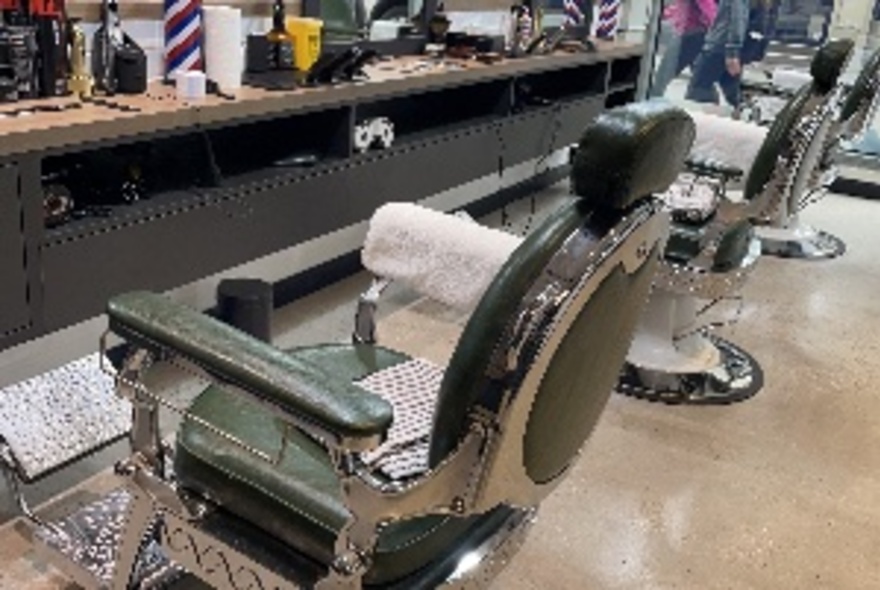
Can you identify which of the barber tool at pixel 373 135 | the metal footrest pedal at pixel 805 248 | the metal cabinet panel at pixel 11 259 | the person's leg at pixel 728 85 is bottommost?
the metal footrest pedal at pixel 805 248

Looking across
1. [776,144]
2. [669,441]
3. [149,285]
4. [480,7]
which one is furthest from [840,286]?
[149,285]

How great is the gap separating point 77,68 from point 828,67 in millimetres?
2296

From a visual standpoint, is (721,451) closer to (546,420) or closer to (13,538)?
(546,420)

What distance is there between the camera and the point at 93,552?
1.99 metres

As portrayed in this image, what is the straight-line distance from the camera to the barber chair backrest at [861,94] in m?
3.81

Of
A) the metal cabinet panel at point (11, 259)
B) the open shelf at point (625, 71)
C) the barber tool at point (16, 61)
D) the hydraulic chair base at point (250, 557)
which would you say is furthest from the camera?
the open shelf at point (625, 71)

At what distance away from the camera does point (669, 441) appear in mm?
2799

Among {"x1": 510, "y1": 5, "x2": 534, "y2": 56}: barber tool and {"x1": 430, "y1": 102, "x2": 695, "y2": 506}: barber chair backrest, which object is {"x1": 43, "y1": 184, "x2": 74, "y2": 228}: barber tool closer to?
{"x1": 430, "y1": 102, "x2": 695, "y2": 506}: barber chair backrest

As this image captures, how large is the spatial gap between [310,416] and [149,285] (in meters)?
1.42

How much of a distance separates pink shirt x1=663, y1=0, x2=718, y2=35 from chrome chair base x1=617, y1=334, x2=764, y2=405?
4.02m

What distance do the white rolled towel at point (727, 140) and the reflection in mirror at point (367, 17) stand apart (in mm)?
1315

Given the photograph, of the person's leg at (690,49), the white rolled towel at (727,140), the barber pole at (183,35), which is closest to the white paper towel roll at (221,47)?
the barber pole at (183,35)

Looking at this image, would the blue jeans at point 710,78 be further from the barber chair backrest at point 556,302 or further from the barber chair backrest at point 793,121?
the barber chair backrest at point 556,302

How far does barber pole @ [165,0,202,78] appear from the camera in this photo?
9.20 feet
